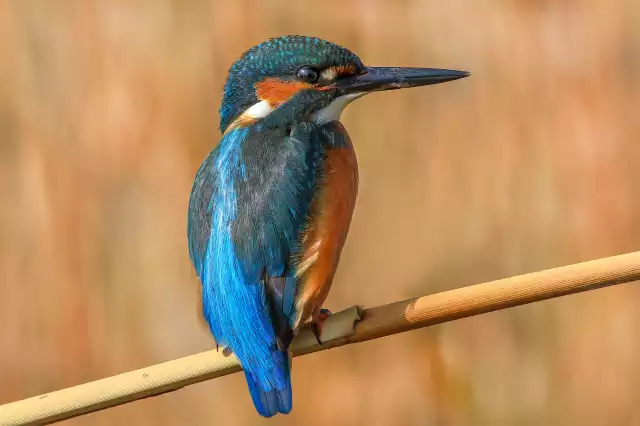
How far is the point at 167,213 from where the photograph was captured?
9.12 feet

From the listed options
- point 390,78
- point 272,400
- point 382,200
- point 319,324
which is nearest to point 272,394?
point 272,400

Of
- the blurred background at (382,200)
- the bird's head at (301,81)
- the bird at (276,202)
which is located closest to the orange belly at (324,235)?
the bird at (276,202)

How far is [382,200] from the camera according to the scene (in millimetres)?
2732

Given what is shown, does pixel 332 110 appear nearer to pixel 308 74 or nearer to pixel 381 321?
pixel 308 74

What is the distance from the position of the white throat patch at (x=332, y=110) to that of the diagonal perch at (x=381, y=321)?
1.71ft

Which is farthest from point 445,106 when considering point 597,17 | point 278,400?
point 278,400

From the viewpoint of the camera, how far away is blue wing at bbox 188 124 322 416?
1.87 metres

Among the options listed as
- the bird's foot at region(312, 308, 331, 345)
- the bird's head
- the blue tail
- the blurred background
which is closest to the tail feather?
the blue tail

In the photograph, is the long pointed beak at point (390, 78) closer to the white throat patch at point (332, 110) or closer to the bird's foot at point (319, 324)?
the white throat patch at point (332, 110)

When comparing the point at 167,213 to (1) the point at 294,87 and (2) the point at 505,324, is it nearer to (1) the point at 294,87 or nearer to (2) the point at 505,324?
(1) the point at 294,87

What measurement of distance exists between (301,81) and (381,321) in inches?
25.7

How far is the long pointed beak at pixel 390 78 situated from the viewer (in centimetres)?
216

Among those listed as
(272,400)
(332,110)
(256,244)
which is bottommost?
(272,400)

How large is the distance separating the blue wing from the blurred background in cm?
71
